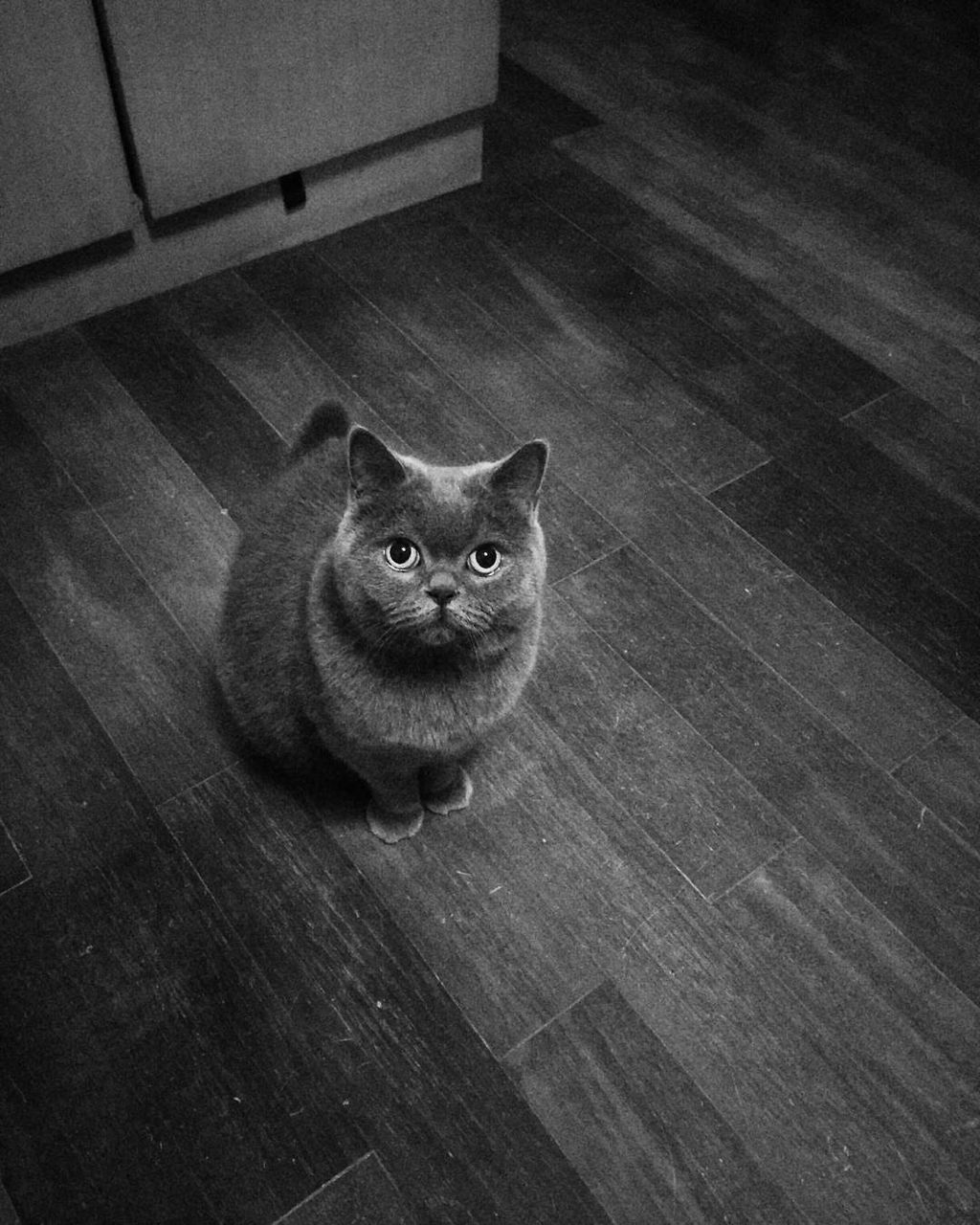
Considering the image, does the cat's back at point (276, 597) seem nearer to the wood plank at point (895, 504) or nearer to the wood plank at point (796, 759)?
the wood plank at point (796, 759)

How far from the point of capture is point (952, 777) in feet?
4.83

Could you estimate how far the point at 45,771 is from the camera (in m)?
1.40

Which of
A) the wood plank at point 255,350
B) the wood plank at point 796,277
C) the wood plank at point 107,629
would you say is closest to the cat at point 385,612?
the wood plank at point 107,629

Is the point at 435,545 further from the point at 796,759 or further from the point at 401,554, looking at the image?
the point at 796,759

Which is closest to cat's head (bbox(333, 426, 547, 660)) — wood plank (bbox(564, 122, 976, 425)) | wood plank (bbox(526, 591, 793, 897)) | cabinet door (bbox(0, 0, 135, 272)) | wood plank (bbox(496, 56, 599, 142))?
wood plank (bbox(526, 591, 793, 897))

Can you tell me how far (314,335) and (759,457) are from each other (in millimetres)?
875

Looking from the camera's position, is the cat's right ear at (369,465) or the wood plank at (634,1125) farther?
the wood plank at (634,1125)

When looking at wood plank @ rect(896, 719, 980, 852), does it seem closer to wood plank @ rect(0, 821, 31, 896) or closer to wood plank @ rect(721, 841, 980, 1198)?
wood plank @ rect(721, 841, 980, 1198)

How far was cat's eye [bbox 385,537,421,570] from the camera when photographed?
1014 mm

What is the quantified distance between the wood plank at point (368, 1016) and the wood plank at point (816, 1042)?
215mm

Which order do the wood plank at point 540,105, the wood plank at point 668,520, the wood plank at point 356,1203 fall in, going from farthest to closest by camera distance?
the wood plank at point 540,105 → the wood plank at point 668,520 → the wood plank at point 356,1203

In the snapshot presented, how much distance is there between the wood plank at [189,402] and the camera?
1769 mm

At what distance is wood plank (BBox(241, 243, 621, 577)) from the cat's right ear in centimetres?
67

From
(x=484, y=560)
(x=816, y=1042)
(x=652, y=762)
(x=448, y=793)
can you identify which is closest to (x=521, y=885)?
(x=448, y=793)
